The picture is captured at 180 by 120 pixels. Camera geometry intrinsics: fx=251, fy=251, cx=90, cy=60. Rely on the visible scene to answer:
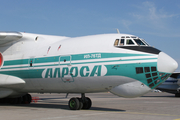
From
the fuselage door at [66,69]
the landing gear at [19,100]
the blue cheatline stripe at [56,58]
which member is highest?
the blue cheatline stripe at [56,58]

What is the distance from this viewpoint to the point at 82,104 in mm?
13609

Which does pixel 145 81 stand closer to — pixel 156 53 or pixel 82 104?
pixel 156 53

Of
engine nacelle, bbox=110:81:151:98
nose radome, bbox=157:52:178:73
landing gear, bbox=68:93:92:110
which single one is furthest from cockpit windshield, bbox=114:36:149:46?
landing gear, bbox=68:93:92:110

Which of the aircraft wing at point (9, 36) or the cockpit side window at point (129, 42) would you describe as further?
the aircraft wing at point (9, 36)

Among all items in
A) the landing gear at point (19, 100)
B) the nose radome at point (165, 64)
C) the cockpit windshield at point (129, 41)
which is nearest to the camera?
the nose radome at point (165, 64)

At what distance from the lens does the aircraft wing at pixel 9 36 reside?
585 inches

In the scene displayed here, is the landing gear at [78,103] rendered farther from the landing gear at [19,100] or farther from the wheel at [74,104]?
the landing gear at [19,100]

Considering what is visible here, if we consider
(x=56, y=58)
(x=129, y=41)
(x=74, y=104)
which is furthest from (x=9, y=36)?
(x=129, y=41)

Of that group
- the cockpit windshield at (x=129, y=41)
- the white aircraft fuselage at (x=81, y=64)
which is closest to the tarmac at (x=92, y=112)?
the white aircraft fuselage at (x=81, y=64)

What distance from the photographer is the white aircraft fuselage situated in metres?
11.8

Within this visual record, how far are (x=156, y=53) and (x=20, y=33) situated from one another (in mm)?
8350

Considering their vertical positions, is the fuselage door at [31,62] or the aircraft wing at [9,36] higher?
the aircraft wing at [9,36]

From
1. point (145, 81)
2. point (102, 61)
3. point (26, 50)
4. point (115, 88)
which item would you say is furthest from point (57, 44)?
point (145, 81)

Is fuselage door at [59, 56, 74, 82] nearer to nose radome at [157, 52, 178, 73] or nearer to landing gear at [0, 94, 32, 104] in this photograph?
nose radome at [157, 52, 178, 73]
